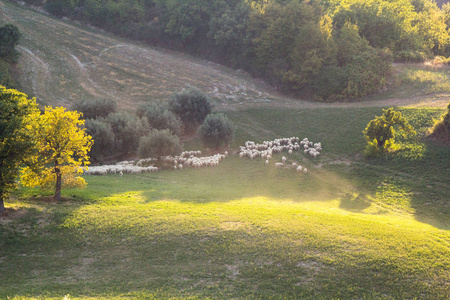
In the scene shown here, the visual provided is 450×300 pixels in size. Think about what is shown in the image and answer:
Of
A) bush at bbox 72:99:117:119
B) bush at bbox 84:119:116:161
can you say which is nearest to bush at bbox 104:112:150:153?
bush at bbox 84:119:116:161

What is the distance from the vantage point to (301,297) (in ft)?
44.9

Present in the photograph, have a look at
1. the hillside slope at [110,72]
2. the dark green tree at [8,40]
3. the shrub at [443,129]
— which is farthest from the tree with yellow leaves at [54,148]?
the dark green tree at [8,40]

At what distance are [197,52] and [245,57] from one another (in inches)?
509

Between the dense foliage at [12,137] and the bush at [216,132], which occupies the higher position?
the dense foliage at [12,137]

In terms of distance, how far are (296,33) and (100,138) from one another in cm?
3896

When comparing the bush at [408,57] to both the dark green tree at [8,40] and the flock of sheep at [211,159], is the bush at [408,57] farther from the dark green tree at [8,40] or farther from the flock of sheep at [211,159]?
the dark green tree at [8,40]

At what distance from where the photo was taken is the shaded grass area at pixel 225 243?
14.1m

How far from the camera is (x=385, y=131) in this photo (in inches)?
1244

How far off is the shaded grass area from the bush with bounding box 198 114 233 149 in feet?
A: 44.2

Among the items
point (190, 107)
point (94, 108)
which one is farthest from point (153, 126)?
point (94, 108)

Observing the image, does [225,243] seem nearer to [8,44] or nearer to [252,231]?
[252,231]

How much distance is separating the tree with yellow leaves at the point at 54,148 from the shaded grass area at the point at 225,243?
57.8 inches

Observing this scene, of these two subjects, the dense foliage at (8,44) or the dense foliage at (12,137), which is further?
the dense foliage at (8,44)

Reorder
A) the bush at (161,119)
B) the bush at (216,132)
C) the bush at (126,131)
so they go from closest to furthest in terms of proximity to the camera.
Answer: the bush at (126,131) → the bush at (216,132) → the bush at (161,119)
